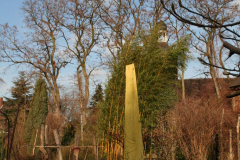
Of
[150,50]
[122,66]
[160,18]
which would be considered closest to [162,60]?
[150,50]

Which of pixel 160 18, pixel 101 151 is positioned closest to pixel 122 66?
pixel 101 151

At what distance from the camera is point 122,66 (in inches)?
259

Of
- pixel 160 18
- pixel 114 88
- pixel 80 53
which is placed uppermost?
pixel 160 18

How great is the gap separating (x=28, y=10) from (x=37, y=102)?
9020 millimetres

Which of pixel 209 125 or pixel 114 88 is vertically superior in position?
pixel 114 88

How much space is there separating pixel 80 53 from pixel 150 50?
1394cm

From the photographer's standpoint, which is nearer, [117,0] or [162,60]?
[162,60]

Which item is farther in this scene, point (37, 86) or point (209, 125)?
point (37, 86)

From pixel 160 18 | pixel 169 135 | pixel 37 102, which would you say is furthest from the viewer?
pixel 160 18

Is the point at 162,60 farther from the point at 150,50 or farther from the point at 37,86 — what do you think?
the point at 37,86

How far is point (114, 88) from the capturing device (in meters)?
6.42

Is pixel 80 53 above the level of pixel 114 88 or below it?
above

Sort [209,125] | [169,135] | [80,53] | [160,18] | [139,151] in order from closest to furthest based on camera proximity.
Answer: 1. [139,151]
2. [169,135]
3. [209,125]
4. [160,18]
5. [80,53]

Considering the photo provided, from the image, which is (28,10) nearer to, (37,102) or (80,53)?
(80,53)
